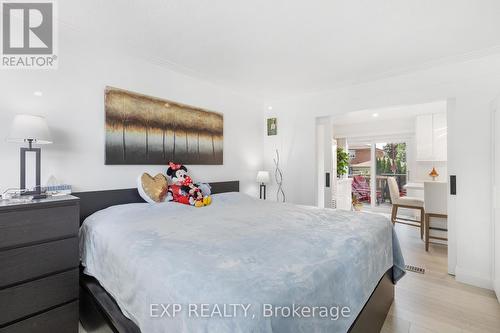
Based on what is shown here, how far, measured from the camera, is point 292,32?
222 centimetres

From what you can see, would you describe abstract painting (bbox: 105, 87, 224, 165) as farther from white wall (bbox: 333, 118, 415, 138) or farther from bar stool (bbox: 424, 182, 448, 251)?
white wall (bbox: 333, 118, 415, 138)

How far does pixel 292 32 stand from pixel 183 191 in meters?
1.97

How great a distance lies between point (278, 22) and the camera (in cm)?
207

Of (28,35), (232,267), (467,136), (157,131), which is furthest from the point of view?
(157,131)

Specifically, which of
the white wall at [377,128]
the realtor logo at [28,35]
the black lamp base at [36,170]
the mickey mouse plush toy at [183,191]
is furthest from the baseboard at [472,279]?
the realtor logo at [28,35]

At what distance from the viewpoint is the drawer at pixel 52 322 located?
4.97ft

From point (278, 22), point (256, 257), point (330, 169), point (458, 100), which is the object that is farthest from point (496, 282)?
point (278, 22)

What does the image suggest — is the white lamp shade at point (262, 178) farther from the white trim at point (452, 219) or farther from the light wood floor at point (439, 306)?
the white trim at point (452, 219)

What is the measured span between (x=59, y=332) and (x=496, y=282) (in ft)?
12.3

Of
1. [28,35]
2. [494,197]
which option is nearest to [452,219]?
[494,197]

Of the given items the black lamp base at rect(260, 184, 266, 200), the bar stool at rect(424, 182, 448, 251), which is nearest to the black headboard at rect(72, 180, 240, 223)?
the black lamp base at rect(260, 184, 266, 200)

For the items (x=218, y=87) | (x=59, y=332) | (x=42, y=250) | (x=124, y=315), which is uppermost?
(x=218, y=87)

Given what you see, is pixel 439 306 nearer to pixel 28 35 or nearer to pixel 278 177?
pixel 278 177

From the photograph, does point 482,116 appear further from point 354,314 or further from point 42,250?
point 42,250
